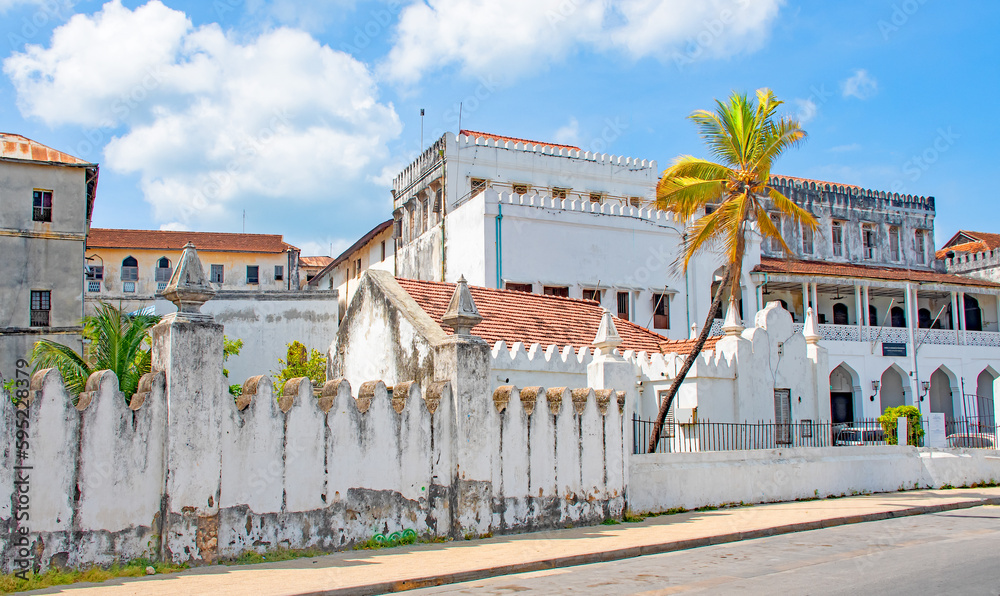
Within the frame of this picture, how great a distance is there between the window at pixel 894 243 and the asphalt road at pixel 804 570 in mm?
30399

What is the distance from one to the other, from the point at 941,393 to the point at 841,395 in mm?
6329

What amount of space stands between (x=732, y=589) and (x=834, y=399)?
89.7ft

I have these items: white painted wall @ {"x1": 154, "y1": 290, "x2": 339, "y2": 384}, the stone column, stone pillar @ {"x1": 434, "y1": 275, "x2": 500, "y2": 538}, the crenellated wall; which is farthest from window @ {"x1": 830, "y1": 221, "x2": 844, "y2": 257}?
stone pillar @ {"x1": 434, "y1": 275, "x2": 500, "y2": 538}

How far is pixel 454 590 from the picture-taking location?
27.4ft

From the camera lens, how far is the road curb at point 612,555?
8.31 metres

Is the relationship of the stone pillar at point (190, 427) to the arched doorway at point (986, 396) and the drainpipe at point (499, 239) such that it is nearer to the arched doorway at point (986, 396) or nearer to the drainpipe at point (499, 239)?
the drainpipe at point (499, 239)

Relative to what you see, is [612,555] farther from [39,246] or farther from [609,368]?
[39,246]

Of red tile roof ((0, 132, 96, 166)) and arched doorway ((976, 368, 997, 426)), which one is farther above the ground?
red tile roof ((0, 132, 96, 166))

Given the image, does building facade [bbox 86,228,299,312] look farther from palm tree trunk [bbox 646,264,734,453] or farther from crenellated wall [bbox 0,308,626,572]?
crenellated wall [bbox 0,308,626,572]

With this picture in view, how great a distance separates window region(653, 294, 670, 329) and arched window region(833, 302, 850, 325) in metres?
12.6

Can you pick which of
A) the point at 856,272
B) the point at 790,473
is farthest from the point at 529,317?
the point at 856,272

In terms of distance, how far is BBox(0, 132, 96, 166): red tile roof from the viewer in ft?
102

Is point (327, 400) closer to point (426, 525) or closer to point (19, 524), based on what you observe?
point (426, 525)

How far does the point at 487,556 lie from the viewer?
9.79 meters
